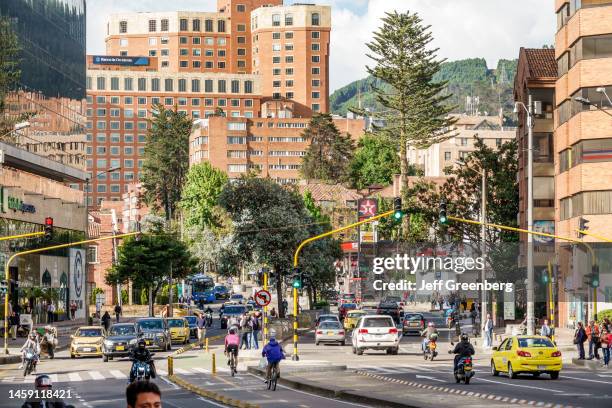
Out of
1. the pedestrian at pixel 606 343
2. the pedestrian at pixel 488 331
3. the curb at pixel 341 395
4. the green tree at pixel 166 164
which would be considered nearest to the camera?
the curb at pixel 341 395

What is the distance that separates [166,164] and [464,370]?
→ 154 meters

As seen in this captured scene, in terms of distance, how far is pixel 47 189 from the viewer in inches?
3708

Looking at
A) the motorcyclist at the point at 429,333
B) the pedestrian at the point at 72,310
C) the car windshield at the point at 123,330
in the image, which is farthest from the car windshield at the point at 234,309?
the motorcyclist at the point at 429,333

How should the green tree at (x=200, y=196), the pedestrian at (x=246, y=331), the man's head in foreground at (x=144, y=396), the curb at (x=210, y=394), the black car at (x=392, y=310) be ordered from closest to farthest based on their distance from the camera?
the man's head in foreground at (x=144, y=396) < the curb at (x=210, y=394) < the pedestrian at (x=246, y=331) < the black car at (x=392, y=310) < the green tree at (x=200, y=196)

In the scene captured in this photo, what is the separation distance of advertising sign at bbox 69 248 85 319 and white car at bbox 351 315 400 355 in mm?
45412

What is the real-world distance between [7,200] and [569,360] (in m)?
43.4

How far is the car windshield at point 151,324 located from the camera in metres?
59.3

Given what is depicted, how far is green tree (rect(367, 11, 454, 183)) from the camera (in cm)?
12412

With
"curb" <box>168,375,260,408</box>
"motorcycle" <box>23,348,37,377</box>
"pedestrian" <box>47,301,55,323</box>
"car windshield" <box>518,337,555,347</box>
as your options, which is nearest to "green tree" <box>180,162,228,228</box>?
"pedestrian" <box>47,301,55,323</box>

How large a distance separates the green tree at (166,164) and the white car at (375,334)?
130 meters

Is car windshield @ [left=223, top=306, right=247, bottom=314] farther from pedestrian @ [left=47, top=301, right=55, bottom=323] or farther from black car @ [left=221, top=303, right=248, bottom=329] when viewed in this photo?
pedestrian @ [left=47, top=301, right=55, bottom=323]

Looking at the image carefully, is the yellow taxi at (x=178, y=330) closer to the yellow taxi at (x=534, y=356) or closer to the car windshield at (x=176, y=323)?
the car windshield at (x=176, y=323)

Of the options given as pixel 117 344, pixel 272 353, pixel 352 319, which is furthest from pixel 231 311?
pixel 272 353

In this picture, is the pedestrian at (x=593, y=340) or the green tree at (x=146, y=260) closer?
the pedestrian at (x=593, y=340)
